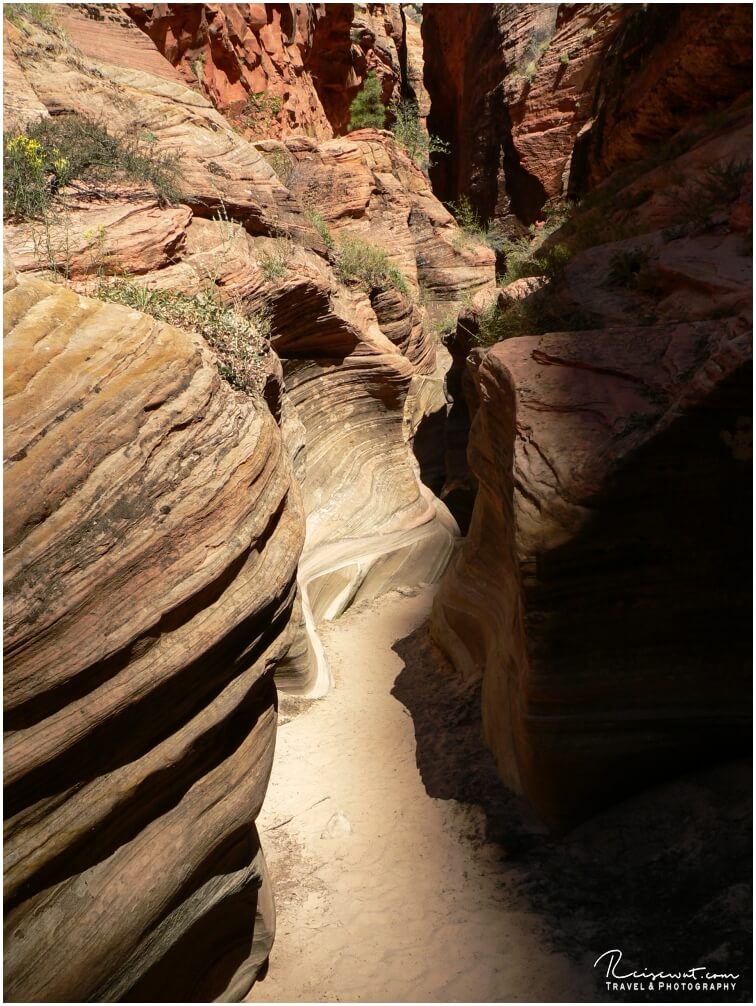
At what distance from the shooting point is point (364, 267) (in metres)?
10.2

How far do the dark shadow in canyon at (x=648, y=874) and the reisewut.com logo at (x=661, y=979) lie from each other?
3 cm

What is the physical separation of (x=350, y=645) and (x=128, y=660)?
521 centimetres

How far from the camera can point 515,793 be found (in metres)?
4.54

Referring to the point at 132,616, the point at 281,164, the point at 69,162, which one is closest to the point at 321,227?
the point at 281,164

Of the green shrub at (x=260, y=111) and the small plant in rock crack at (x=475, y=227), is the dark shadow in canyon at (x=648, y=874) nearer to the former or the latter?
the green shrub at (x=260, y=111)

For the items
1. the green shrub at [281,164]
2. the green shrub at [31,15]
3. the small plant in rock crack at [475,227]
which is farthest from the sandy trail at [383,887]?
the small plant in rock crack at [475,227]

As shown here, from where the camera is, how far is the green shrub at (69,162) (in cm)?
493

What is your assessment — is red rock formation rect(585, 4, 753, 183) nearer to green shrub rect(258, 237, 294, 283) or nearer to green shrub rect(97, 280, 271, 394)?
green shrub rect(258, 237, 294, 283)

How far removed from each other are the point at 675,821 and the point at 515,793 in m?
1.16

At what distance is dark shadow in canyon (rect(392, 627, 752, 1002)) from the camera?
3.06 m

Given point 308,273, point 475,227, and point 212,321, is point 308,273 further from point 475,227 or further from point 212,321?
point 475,227

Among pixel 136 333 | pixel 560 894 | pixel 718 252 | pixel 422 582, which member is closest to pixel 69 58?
pixel 136 333

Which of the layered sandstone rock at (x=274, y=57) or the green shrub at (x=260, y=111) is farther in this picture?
the green shrub at (x=260, y=111)

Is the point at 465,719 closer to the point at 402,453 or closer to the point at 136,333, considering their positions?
the point at 136,333
